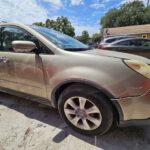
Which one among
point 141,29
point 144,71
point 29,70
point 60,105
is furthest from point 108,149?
point 141,29

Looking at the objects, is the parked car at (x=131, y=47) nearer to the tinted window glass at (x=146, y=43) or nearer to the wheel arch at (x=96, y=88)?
the tinted window glass at (x=146, y=43)

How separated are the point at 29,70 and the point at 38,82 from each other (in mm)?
223

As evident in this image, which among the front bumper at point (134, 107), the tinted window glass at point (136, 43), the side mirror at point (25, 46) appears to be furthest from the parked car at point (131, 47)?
the front bumper at point (134, 107)

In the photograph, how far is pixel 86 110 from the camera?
8.68 ft

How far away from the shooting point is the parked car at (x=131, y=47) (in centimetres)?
880

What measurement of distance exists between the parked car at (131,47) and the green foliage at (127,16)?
47537 millimetres

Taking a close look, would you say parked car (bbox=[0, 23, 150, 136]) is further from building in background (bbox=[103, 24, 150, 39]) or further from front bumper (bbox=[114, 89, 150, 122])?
building in background (bbox=[103, 24, 150, 39])

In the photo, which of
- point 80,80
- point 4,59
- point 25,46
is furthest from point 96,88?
point 4,59

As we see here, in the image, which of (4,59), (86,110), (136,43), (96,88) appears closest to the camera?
(96,88)

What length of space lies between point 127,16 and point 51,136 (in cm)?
5664

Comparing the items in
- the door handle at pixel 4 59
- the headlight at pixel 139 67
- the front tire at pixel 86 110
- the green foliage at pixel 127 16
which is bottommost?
the front tire at pixel 86 110

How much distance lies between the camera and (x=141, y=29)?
114ft

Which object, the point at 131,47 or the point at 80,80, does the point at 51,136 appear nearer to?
the point at 80,80

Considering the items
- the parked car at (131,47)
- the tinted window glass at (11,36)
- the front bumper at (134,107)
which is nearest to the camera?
the front bumper at (134,107)
